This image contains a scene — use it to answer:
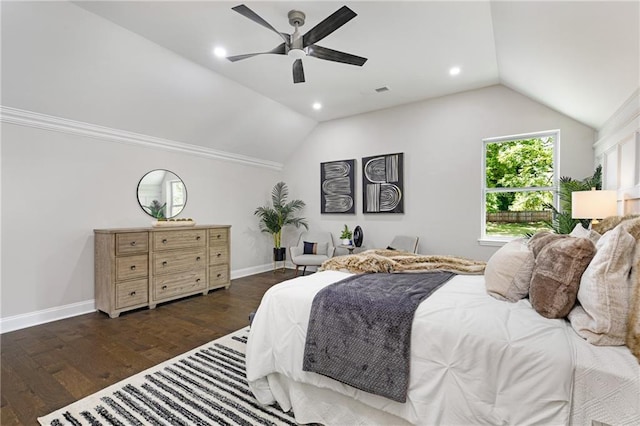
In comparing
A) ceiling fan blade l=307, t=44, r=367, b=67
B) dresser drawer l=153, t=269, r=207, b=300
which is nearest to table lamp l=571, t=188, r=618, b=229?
ceiling fan blade l=307, t=44, r=367, b=67

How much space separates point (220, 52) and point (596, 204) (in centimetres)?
415

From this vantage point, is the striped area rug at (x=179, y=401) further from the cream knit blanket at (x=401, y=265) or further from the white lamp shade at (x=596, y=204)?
the white lamp shade at (x=596, y=204)

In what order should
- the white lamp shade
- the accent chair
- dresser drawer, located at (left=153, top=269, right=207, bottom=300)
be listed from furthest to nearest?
1. the accent chair
2. dresser drawer, located at (left=153, top=269, right=207, bottom=300)
3. the white lamp shade

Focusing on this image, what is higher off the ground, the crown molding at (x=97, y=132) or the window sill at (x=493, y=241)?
the crown molding at (x=97, y=132)

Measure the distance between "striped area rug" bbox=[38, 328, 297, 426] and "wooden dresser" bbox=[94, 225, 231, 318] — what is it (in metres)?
1.66

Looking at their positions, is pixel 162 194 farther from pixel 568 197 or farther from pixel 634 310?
pixel 568 197

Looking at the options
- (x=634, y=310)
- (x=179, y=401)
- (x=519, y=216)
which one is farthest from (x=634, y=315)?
(x=519, y=216)

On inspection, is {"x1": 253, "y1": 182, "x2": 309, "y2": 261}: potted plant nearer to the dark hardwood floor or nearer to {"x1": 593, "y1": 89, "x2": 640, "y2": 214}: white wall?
the dark hardwood floor

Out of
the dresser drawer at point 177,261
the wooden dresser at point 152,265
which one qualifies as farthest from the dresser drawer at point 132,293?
the dresser drawer at point 177,261

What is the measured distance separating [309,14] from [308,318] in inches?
106

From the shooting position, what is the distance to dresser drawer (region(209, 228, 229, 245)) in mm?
4617

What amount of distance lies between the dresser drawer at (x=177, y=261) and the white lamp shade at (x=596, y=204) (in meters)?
4.58

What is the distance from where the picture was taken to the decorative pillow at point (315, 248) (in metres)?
5.50

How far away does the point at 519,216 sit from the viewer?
4.38 metres
